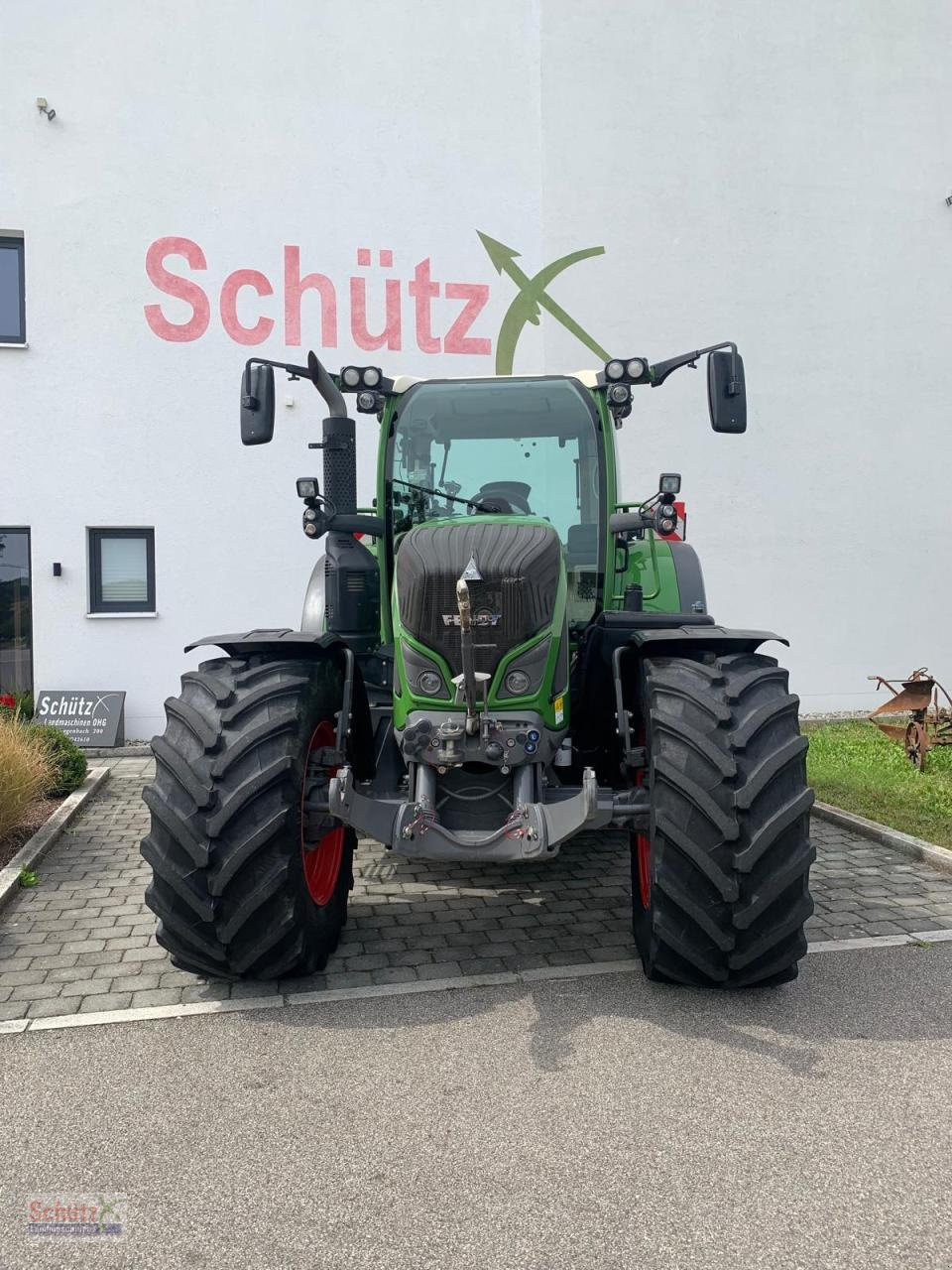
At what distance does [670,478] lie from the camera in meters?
4.29

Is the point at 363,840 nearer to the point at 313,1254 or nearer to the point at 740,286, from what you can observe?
the point at 313,1254

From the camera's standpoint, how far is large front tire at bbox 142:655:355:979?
3379mm

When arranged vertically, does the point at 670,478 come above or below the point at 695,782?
above

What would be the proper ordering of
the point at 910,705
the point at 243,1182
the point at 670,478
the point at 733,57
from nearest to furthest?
the point at 243,1182 → the point at 670,478 → the point at 910,705 → the point at 733,57

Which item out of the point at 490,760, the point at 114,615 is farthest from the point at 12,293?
the point at 490,760

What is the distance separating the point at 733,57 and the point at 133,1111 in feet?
39.0

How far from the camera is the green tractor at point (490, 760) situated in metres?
3.34

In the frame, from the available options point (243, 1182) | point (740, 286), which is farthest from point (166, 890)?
point (740, 286)

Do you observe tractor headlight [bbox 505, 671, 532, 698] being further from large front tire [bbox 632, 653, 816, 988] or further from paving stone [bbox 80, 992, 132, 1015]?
paving stone [bbox 80, 992, 132, 1015]

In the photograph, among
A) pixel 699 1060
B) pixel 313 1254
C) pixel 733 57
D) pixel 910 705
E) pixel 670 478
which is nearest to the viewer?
pixel 313 1254

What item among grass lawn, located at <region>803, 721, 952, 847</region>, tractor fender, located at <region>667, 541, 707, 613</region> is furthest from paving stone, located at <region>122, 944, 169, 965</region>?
grass lawn, located at <region>803, 721, 952, 847</region>

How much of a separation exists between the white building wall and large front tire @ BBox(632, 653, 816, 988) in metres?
6.67

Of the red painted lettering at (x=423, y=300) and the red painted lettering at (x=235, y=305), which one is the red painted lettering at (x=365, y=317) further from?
the red painted lettering at (x=235, y=305)
